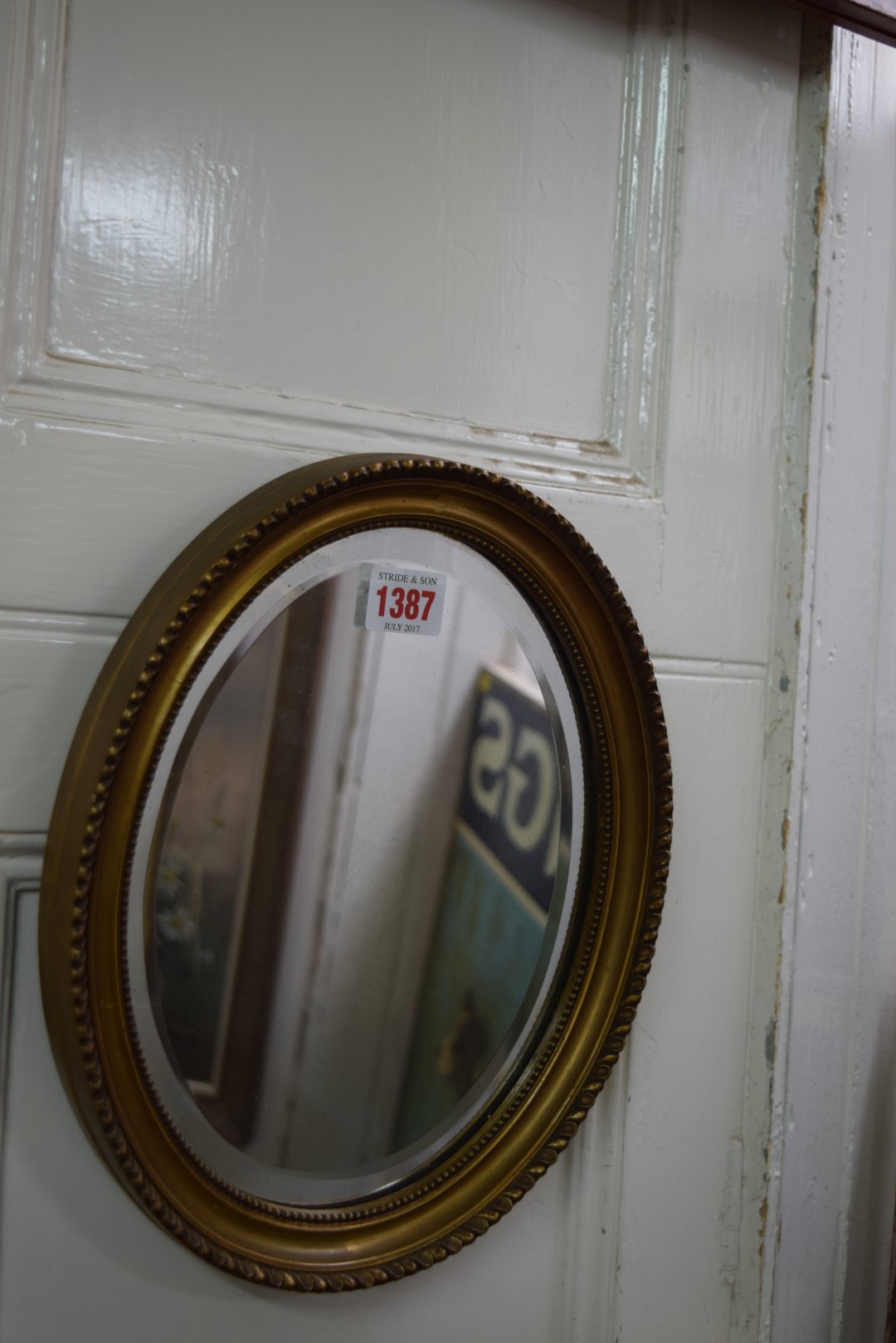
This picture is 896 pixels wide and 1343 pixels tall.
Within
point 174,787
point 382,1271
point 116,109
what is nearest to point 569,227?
point 116,109

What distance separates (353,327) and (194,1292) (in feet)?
1.79

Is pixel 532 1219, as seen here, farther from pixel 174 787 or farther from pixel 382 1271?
pixel 174 787

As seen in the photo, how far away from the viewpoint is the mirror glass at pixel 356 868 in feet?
1.77

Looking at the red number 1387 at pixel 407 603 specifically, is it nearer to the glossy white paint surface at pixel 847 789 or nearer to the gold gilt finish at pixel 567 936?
the gold gilt finish at pixel 567 936

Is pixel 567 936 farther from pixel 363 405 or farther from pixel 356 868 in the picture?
pixel 363 405

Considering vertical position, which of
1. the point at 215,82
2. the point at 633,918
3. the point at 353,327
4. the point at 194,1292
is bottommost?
the point at 194,1292

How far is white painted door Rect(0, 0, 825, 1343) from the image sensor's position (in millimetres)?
545

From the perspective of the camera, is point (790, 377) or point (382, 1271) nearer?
point (382, 1271)

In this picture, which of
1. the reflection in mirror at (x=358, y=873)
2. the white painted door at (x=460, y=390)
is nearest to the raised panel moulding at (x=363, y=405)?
the white painted door at (x=460, y=390)

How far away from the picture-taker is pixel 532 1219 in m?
0.68

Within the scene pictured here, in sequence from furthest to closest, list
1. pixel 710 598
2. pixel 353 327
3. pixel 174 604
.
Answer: pixel 710 598, pixel 353 327, pixel 174 604

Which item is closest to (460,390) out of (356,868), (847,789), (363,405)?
(363,405)

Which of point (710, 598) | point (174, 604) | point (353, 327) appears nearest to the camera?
point (174, 604)

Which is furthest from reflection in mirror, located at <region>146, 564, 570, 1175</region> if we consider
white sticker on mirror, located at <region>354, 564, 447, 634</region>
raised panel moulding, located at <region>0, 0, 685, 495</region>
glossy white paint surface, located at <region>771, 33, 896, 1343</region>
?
glossy white paint surface, located at <region>771, 33, 896, 1343</region>
